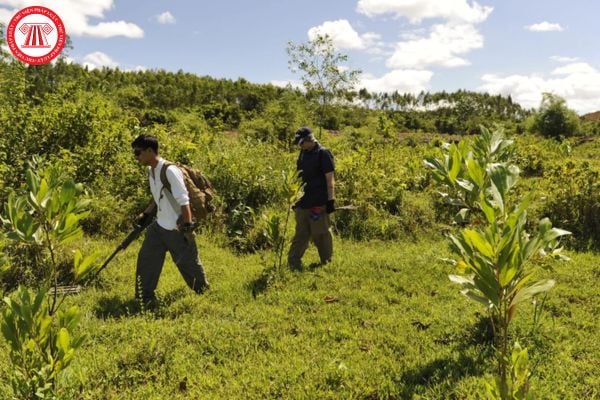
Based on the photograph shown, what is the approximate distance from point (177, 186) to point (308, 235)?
1.91 m

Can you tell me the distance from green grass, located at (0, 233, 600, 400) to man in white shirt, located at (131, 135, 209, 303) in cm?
28

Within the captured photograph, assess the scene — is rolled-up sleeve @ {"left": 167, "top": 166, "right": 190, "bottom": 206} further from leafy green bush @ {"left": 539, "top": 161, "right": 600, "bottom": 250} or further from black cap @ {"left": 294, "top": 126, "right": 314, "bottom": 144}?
leafy green bush @ {"left": 539, "top": 161, "right": 600, "bottom": 250}

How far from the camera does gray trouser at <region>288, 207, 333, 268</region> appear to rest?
5.53 metres

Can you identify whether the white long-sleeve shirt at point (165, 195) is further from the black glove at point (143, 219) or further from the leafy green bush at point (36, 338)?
the leafy green bush at point (36, 338)

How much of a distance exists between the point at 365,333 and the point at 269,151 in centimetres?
627

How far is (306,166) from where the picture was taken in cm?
549

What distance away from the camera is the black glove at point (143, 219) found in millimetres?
4918

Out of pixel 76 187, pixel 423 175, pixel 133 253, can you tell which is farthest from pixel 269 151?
pixel 76 187

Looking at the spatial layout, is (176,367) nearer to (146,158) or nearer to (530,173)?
(146,158)

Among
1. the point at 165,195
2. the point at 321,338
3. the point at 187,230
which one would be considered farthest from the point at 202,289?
the point at 321,338

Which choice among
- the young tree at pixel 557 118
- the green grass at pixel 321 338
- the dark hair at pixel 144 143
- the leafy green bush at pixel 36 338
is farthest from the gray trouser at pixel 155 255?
the young tree at pixel 557 118

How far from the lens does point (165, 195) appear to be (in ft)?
15.1

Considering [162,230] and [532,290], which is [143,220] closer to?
[162,230]

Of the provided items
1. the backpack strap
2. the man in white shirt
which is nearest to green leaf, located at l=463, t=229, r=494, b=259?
the man in white shirt
